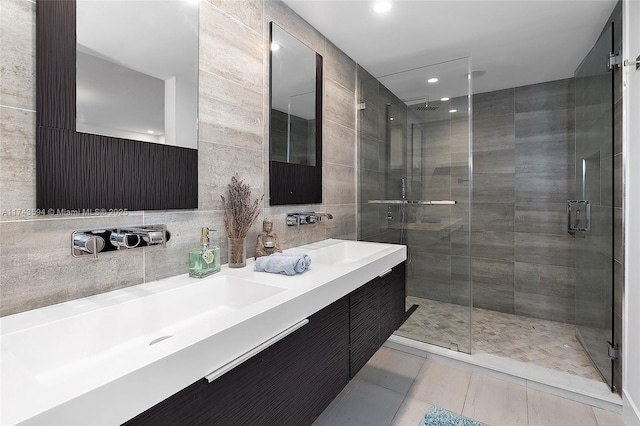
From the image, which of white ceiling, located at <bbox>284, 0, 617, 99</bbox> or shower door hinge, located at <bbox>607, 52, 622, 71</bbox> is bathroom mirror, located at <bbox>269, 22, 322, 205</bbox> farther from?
shower door hinge, located at <bbox>607, 52, 622, 71</bbox>

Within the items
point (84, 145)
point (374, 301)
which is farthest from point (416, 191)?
point (84, 145)

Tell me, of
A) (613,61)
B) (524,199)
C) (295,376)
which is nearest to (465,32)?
(613,61)

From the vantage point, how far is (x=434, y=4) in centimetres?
197

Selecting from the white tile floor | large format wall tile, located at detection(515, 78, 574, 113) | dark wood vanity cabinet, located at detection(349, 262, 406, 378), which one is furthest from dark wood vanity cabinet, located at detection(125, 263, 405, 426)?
large format wall tile, located at detection(515, 78, 574, 113)

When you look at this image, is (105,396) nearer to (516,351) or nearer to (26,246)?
(26,246)

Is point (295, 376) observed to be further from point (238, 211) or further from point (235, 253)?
point (238, 211)

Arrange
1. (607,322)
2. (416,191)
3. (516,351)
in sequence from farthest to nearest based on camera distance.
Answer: (416,191) → (516,351) → (607,322)

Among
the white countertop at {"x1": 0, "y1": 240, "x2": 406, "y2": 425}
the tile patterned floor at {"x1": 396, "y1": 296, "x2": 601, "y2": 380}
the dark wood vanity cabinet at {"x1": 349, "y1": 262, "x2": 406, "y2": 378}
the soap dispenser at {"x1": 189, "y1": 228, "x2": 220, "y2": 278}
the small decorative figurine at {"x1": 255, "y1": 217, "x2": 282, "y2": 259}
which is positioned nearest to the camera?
the white countertop at {"x1": 0, "y1": 240, "x2": 406, "y2": 425}

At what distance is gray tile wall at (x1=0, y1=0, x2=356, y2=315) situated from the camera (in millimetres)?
938

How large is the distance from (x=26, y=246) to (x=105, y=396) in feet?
2.23

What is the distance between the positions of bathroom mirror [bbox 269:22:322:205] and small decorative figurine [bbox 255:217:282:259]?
0.21 metres

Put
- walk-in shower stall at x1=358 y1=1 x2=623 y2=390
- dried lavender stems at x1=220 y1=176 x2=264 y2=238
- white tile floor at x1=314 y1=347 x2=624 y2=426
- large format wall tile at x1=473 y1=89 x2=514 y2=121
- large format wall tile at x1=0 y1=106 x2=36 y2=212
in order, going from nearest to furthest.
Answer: large format wall tile at x1=0 y1=106 x2=36 y2=212 → dried lavender stems at x1=220 y1=176 x2=264 y2=238 → white tile floor at x1=314 y1=347 x2=624 y2=426 → walk-in shower stall at x1=358 y1=1 x2=623 y2=390 → large format wall tile at x1=473 y1=89 x2=514 y2=121

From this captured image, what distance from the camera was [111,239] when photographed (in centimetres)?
109

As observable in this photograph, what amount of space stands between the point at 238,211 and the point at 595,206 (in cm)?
252
